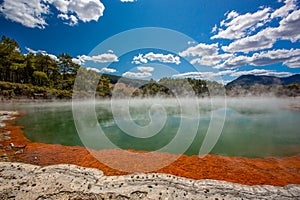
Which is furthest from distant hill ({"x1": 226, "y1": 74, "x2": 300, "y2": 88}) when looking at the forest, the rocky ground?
the rocky ground

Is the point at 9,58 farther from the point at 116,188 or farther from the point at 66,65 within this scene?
the point at 116,188

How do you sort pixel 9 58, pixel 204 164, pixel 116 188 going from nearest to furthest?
pixel 116 188 < pixel 204 164 < pixel 9 58

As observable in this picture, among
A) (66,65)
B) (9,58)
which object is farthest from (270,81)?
(9,58)

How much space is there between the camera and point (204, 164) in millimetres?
5426

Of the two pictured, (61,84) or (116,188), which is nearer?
(116,188)

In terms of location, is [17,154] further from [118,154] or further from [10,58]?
[10,58]

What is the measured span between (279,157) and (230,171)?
3009 mm

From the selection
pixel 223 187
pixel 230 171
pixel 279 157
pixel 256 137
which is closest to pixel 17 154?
pixel 223 187

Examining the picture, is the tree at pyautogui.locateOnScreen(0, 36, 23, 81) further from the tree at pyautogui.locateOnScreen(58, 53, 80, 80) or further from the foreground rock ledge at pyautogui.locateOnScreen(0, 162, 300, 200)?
the foreground rock ledge at pyautogui.locateOnScreen(0, 162, 300, 200)

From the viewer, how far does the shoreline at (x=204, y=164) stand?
14.6 feet

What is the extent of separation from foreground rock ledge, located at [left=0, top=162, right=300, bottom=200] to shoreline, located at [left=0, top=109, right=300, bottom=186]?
875mm

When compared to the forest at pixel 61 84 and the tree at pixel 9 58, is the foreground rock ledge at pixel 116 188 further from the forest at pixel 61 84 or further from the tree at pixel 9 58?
the tree at pixel 9 58

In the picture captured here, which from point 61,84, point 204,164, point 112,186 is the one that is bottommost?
point 204,164

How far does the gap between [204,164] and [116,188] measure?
3279mm
